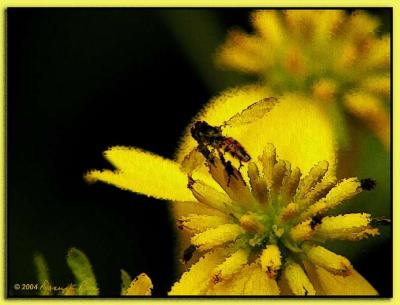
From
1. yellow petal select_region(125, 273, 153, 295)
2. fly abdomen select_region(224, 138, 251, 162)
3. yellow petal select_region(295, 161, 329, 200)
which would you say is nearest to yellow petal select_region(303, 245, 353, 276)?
yellow petal select_region(295, 161, 329, 200)

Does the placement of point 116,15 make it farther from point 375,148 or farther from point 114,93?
point 375,148

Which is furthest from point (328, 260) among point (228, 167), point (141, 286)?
point (141, 286)

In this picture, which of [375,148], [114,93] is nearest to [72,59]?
[114,93]

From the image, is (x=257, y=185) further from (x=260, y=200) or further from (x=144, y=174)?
(x=144, y=174)

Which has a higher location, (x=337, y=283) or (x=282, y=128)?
(x=282, y=128)

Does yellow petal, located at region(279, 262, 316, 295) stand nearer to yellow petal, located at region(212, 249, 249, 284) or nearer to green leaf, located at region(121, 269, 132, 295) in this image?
yellow petal, located at region(212, 249, 249, 284)

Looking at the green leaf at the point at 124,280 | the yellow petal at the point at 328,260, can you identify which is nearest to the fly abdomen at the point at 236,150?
the yellow petal at the point at 328,260
